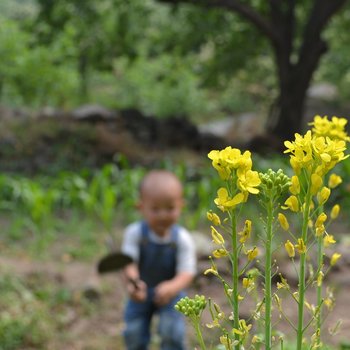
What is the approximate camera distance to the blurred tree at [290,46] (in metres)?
10.0

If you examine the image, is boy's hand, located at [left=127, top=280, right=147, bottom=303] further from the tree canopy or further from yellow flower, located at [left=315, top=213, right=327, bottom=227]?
the tree canopy

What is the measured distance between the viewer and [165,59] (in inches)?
615

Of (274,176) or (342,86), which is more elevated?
(342,86)

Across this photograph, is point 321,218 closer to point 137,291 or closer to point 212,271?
point 212,271

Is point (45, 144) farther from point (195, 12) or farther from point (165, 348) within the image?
point (165, 348)

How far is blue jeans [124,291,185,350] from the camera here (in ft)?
10.2

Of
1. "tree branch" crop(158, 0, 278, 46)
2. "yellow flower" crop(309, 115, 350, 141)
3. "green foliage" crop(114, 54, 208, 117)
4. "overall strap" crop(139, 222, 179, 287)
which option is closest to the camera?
"yellow flower" crop(309, 115, 350, 141)

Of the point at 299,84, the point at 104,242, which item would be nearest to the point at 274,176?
the point at 104,242

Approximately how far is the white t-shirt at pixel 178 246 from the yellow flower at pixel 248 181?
240 centimetres

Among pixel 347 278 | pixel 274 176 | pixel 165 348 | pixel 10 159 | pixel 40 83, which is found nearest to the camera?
pixel 274 176

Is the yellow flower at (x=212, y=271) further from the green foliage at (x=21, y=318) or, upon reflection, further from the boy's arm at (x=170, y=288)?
the green foliage at (x=21, y=318)

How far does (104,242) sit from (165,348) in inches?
102

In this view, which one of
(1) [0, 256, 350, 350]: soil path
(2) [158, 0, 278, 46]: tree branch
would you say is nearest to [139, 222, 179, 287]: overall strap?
(1) [0, 256, 350, 350]: soil path

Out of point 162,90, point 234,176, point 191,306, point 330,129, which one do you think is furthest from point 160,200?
point 162,90
